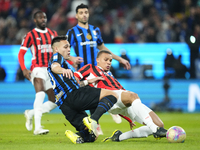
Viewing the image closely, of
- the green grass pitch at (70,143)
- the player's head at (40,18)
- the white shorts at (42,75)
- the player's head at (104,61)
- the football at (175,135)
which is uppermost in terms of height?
the player's head at (40,18)

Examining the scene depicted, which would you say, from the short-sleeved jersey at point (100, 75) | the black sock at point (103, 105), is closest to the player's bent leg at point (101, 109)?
A: the black sock at point (103, 105)

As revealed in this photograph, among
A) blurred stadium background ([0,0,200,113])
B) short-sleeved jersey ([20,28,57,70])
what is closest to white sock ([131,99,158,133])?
short-sleeved jersey ([20,28,57,70])

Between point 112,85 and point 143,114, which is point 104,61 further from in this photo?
point 143,114

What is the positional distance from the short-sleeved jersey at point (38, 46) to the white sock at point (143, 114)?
9.29 feet

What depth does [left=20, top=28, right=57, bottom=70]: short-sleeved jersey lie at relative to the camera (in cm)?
696

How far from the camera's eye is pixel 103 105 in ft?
14.8

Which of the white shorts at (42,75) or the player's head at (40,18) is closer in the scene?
the white shorts at (42,75)

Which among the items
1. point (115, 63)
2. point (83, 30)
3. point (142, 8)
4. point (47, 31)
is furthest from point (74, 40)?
point (142, 8)

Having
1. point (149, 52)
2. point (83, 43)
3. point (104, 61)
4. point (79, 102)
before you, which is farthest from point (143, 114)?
point (149, 52)

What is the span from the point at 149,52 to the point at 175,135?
8.65 metres

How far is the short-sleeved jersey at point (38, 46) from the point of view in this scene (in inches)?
274

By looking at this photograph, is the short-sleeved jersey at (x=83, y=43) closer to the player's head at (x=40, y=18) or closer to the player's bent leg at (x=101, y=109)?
the player's head at (x=40, y=18)

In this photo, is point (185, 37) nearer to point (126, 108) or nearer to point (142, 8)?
point (142, 8)

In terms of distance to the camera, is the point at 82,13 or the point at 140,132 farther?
the point at 82,13
